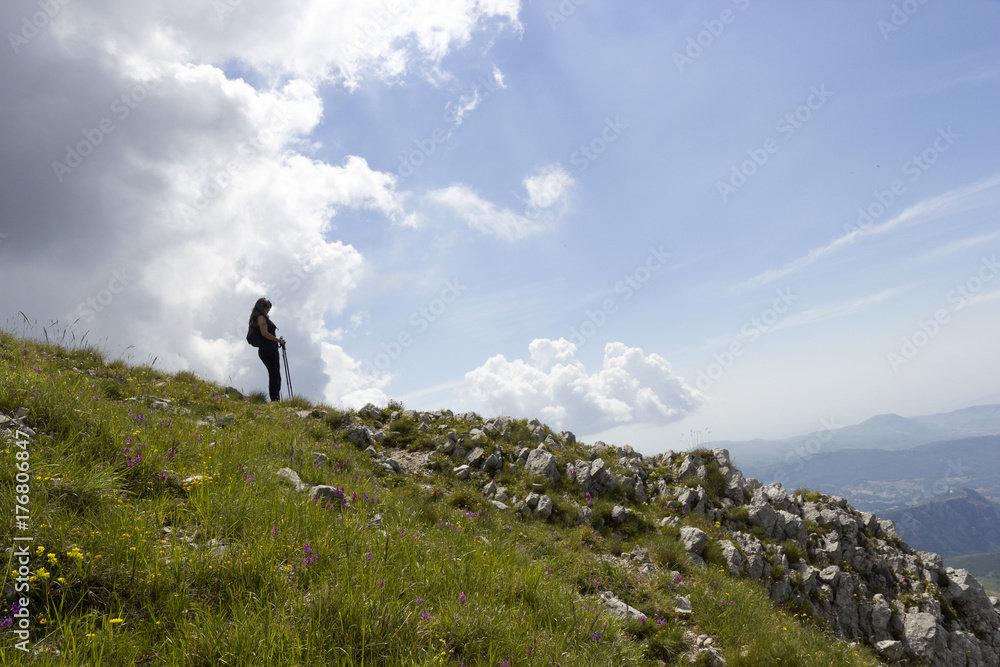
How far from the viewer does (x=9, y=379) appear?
6520mm

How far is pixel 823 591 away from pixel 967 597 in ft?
25.3

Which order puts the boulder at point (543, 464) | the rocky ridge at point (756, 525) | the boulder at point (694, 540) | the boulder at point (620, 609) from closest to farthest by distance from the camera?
the boulder at point (620, 609), the boulder at point (694, 540), the rocky ridge at point (756, 525), the boulder at point (543, 464)

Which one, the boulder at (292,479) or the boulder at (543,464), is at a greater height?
the boulder at (292,479)

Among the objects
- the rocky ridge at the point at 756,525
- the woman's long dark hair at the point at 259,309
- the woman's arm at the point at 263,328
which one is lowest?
the rocky ridge at the point at 756,525

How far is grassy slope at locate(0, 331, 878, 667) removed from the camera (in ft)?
11.1

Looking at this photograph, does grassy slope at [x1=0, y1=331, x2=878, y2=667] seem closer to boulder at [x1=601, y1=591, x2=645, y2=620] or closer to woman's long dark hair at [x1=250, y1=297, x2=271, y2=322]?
boulder at [x1=601, y1=591, x2=645, y2=620]

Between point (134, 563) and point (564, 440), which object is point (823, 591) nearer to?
point (564, 440)

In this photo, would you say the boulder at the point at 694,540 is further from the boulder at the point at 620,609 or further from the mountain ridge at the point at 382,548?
the boulder at the point at 620,609

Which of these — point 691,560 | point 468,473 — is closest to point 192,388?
point 468,473

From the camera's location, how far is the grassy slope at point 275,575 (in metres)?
3.40

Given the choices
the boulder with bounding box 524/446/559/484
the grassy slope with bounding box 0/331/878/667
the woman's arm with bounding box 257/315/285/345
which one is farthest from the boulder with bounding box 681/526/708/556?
the woman's arm with bounding box 257/315/285/345

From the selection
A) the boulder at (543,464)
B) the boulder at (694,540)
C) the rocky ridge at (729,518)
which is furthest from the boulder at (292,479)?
the boulder at (694,540)

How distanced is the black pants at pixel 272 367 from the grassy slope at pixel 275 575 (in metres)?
6.28

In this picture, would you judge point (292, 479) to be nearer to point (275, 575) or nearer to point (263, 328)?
point (275, 575)
